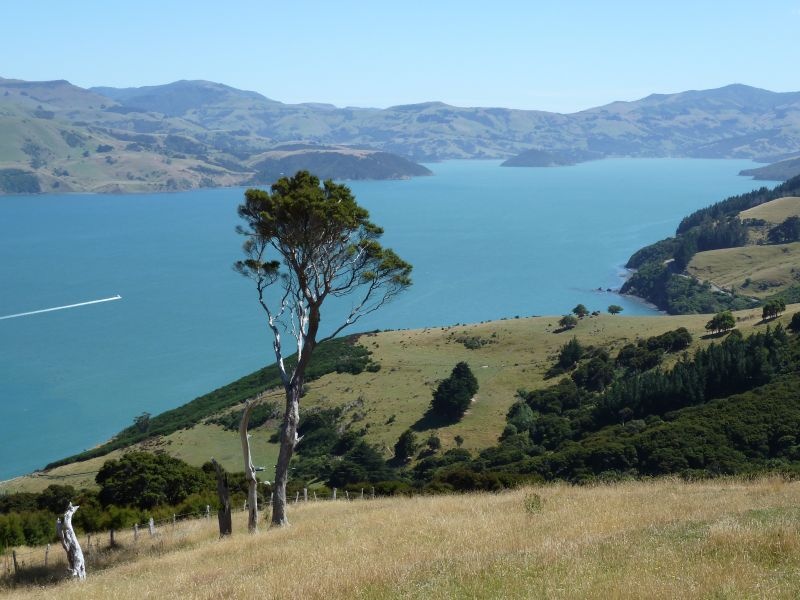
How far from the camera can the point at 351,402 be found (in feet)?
255

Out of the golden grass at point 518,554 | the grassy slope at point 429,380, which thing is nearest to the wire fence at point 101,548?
the golden grass at point 518,554

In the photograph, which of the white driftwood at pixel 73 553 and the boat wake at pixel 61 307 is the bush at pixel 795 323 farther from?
the boat wake at pixel 61 307

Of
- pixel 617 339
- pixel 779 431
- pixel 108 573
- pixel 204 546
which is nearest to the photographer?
pixel 108 573

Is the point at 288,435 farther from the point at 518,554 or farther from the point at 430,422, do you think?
the point at 430,422

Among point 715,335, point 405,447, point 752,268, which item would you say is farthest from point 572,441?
point 752,268

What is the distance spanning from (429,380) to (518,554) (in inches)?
2742

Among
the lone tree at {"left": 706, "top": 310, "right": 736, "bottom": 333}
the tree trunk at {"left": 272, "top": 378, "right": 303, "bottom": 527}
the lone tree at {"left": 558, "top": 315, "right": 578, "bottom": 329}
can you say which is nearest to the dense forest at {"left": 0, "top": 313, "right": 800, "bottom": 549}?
the lone tree at {"left": 706, "top": 310, "right": 736, "bottom": 333}

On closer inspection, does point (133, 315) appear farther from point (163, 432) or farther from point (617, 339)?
point (617, 339)

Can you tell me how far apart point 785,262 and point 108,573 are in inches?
7140

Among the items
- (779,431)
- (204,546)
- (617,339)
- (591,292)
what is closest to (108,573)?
(204,546)

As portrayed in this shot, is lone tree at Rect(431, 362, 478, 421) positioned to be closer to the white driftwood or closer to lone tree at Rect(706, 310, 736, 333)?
lone tree at Rect(706, 310, 736, 333)

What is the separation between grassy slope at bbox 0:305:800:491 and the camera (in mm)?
67562

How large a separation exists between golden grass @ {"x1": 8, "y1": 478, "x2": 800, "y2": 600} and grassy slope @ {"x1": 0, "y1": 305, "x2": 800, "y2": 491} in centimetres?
4192

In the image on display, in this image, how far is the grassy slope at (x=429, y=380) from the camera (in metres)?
67.6
